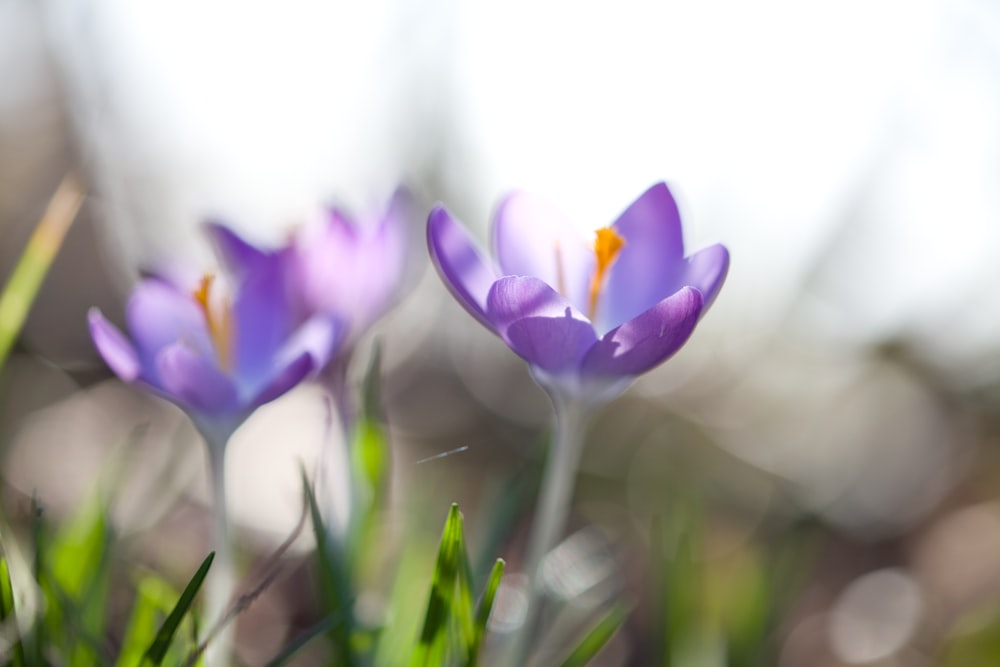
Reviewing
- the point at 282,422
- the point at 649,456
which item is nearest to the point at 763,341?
the point at 649,456

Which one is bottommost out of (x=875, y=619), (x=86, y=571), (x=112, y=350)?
(x=875, y=619)

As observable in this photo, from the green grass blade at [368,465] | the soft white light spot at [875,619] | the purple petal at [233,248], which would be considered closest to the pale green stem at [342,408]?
the green grass blade at [368,465]

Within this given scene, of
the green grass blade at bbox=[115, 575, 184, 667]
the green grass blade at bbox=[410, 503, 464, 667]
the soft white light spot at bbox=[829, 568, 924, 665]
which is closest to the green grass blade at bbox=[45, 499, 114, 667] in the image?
the green grass blade at bbox=[115, 575, 184, 667]

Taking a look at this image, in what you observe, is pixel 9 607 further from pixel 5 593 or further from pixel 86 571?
pixel 86 571

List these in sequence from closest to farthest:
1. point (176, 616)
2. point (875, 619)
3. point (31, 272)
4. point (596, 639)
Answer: point (176, 616), point (596, 639), point (31, 272), point (875, 619)

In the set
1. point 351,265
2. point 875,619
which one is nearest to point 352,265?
point 351,265

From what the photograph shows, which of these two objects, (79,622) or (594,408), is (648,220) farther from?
(79,622)

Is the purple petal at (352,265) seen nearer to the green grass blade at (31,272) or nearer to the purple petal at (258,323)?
the purple petal at (258,323)
